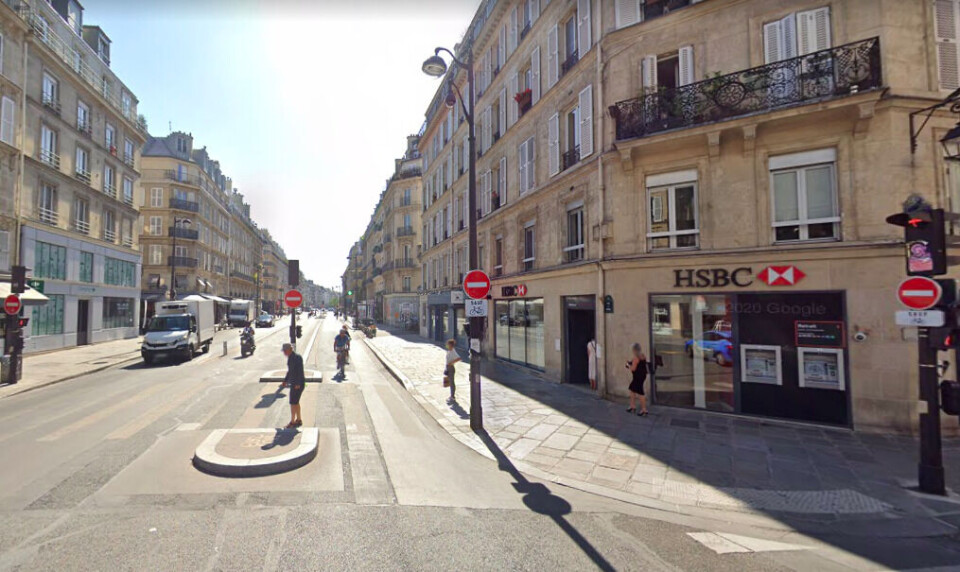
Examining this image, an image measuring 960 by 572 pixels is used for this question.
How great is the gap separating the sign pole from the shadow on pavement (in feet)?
16.1

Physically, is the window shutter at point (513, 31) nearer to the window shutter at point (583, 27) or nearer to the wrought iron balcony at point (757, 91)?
the window shutter at point (583, 27)

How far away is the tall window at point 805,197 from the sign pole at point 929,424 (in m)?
3.97

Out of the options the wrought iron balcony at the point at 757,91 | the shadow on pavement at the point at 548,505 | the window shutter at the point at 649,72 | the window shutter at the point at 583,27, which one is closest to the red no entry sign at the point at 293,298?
the shadow on pavement at the point at 548,505

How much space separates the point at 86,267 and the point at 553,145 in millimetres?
27984

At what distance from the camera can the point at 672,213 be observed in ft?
33.7

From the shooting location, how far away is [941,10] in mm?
8461

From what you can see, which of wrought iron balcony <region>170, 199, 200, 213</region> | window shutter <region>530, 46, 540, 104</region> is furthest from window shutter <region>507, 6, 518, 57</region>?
wrought iron balcony <region>170, 199, 200, 213</region>

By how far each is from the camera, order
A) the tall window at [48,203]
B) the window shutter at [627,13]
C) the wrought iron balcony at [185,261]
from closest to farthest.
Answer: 1. the window shutter at [627,13]
2. the tall window at [48,203]
3. the wrought iron balcony at [185,261]

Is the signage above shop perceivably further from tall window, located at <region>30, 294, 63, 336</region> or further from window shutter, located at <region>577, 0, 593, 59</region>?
tall window, located at <region>30, 294, 63, 336</region>

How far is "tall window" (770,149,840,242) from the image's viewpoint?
8727 mm

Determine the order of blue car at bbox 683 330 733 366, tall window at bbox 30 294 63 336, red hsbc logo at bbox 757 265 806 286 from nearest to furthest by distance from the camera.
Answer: red hsbc logo at bbox 757 265 806 286 → blue car at bbox 683 330 733 366 → tall window at bbox 30 294 63 336

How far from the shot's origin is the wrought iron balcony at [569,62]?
1288cm

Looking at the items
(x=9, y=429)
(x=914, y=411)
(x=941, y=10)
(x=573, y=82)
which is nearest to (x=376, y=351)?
(x=9, y=429)

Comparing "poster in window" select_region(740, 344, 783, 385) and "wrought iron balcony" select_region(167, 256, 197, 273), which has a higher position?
"wrought iron balcony" select_region(167, 256, 197, 273)
